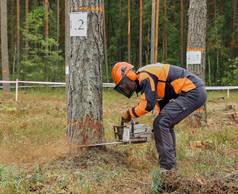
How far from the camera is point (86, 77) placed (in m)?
6.63

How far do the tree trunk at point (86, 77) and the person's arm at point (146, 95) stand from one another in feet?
2.74

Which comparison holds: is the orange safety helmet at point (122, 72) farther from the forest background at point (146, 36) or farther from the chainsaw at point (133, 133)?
the forest background at point (146, 36)

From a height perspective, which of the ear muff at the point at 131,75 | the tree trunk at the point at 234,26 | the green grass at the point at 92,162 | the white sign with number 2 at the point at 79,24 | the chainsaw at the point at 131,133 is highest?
the tree trunk at the point at 234,26

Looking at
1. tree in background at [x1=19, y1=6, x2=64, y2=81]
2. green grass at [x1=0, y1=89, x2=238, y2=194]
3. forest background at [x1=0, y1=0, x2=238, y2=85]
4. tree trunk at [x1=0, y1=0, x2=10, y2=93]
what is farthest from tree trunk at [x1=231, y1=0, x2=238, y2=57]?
green grass at [x1=0, y1=89, x2=238, y2=194]

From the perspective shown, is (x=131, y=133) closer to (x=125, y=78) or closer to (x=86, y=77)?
(x=125, y=78)

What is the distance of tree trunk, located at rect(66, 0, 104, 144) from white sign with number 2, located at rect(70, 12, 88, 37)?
5 centimetres

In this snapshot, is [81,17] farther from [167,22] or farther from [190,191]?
[167,22]

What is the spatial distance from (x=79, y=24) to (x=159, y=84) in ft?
4.72

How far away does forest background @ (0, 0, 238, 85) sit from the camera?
37.1 metres

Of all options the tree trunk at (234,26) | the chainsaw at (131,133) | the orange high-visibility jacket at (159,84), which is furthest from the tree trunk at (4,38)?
the tree trunk at (234,26)

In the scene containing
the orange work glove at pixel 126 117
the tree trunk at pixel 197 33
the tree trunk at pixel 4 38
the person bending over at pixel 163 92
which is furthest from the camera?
the tree trunk at pixel 4 38

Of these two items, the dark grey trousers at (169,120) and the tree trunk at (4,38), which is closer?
the dark grey trousers at (169,120)

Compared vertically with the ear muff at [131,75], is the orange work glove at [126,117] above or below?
below

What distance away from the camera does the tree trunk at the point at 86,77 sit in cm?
661
